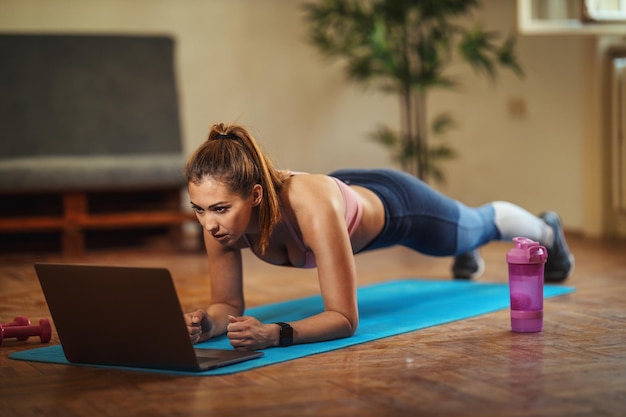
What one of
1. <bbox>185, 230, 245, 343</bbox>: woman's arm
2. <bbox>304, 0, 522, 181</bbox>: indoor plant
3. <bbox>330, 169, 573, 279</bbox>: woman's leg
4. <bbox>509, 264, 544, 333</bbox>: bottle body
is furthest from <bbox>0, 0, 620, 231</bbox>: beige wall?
<bbox>185, 230, 245, 343</bbox>: woman's arm

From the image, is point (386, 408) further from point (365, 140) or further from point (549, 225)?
point (365, 140)

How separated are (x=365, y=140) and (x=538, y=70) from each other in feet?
4.04

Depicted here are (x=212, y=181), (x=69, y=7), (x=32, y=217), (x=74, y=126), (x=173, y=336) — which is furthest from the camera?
(x=69, y=7)

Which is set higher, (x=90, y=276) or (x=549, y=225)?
(x=90, y=276)

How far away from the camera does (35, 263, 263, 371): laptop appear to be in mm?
1872

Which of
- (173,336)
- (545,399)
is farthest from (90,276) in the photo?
(545,399)

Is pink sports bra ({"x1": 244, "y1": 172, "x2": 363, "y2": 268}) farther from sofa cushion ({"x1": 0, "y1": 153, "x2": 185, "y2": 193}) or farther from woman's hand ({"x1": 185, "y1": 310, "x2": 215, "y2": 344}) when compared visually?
sofa cushion ({"x1": 0, "y1": 153, "x2": 185, "y2": 193})

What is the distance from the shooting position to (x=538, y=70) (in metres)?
5.41

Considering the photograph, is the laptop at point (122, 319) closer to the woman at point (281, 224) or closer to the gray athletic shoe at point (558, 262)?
the woman at point (281, 224)

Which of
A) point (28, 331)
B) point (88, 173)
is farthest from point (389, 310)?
point (88, 173)

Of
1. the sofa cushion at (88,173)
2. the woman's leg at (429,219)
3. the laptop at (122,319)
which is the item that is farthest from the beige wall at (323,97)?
the laptop at (122,319)

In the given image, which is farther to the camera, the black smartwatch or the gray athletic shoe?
the gray athletic shoe

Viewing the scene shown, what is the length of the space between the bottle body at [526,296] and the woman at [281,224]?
402mm

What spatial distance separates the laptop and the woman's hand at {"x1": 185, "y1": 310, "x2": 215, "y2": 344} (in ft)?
0.40
